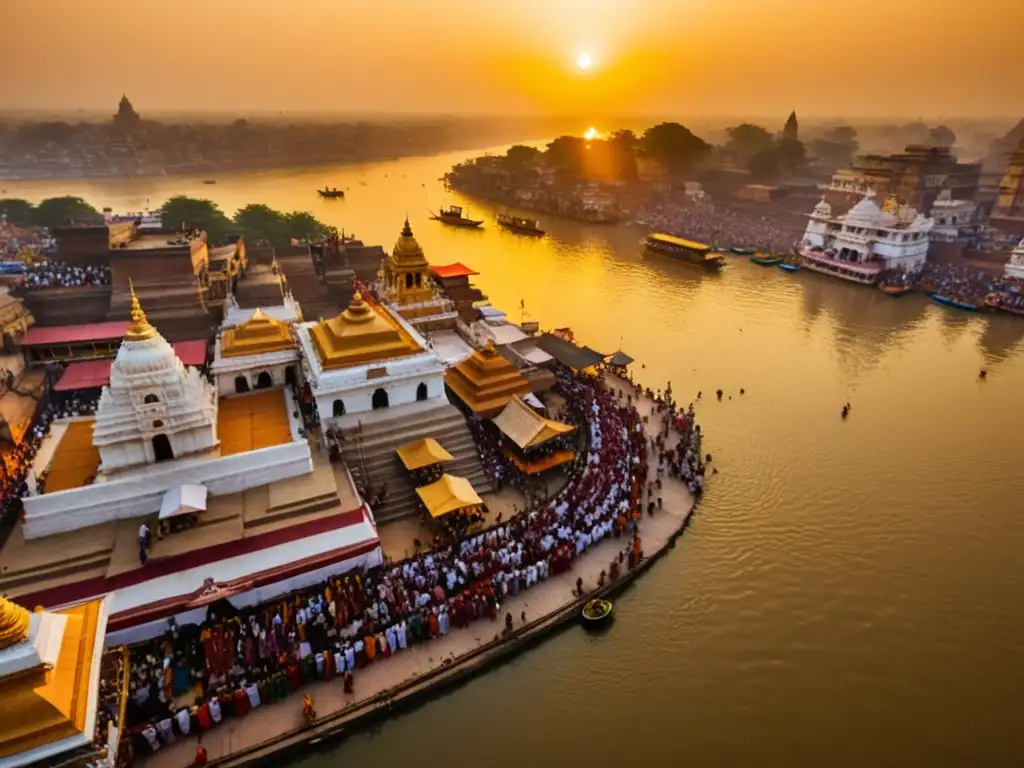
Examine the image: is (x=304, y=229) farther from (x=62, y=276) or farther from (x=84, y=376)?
(x=84, y=376)

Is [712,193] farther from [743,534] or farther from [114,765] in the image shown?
[114,765]

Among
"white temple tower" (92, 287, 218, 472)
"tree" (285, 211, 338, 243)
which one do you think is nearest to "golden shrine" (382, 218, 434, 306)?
"white temple tower" (92, 287, 218, 472)

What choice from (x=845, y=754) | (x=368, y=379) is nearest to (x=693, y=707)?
(x=845, y=754)

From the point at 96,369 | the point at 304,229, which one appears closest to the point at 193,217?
the point at 304,229

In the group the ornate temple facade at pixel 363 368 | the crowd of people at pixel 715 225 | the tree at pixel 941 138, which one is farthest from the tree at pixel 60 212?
the tree at pixel 941 138

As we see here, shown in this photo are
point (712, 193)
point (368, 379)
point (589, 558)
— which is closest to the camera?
point (589, 558)

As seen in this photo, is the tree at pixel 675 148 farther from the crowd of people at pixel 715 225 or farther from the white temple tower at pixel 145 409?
the white temple tower at pixel 145 409

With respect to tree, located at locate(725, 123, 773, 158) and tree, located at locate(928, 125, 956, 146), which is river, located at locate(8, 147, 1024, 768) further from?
tree, located at locate(928, 125, 956, 146)

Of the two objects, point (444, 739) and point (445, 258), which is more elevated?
point (445, 258)
